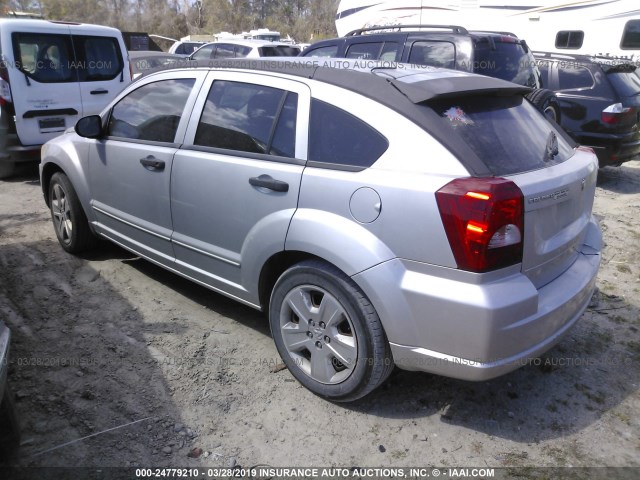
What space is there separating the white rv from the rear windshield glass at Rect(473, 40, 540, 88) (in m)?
8.04

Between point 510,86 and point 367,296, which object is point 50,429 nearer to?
point 367,296

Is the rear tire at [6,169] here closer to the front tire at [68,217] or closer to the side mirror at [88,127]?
the front tire at [68,217]

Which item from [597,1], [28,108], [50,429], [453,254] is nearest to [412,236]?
[453,254]

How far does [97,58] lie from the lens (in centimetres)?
790

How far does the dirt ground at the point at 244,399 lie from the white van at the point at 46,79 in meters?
3.73

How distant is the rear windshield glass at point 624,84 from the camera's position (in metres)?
7.60

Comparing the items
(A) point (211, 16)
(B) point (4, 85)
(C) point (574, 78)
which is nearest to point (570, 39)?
(C) point (574, 78)

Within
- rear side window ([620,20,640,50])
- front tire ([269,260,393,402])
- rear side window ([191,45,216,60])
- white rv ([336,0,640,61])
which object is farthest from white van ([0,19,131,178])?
rear side window ([620,20,640,50])

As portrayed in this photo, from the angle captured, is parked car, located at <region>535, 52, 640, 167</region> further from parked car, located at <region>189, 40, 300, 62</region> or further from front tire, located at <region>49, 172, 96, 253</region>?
parked car, located at <region>189, 40, 300, 62</region>

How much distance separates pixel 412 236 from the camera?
2418mm

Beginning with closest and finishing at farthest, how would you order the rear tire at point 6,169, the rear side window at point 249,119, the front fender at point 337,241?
the front fender at point 337,241
the rear side window at point 249,119
the rear tire at point 6,169

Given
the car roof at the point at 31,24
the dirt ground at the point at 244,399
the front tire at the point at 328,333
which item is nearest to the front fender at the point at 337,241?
the front tire at the point at 328,333

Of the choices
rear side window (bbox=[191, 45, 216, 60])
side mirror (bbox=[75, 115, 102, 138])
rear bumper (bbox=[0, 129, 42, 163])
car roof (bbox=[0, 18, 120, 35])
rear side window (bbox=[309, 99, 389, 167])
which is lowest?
rear bumper (bbox=[0, 129, 42, 163])

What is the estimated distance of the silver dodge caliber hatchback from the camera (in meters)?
2.38
